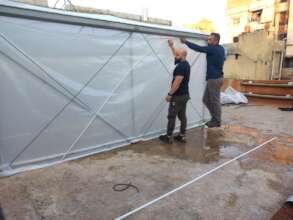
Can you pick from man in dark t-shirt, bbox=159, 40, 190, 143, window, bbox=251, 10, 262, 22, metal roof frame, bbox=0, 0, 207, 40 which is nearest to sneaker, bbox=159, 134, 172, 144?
man in dark t-shirt, bbox=159, 40, 190, 143

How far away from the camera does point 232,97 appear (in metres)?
9.17

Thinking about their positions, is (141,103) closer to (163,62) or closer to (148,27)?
(163,62)

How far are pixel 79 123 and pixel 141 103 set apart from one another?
126 cm

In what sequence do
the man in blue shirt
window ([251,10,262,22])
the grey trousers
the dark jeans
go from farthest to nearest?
window ([251,10,262,22])
the grey trousers
the man in blue shirt
the dark jeans

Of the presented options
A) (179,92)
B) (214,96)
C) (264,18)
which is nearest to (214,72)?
(214,96)

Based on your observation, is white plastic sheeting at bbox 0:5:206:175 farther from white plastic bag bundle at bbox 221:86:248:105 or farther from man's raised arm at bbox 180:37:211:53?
white plastic bag bundle at bbox 221:86:248:105

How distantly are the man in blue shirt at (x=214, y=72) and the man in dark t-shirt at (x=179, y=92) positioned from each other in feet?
2.25

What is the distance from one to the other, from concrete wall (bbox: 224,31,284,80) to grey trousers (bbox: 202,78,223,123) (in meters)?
7.74

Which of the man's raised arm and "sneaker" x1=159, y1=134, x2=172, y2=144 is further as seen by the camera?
the man's raised arm

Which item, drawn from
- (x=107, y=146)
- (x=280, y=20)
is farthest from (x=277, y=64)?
(x=107, y=146)

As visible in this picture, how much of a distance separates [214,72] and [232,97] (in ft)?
14.4

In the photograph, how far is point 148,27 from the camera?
433cm

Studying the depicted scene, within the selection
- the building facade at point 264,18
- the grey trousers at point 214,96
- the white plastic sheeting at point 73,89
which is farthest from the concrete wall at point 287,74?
the white plastic sheeting at point 73,89

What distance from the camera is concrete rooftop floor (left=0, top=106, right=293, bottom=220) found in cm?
247
